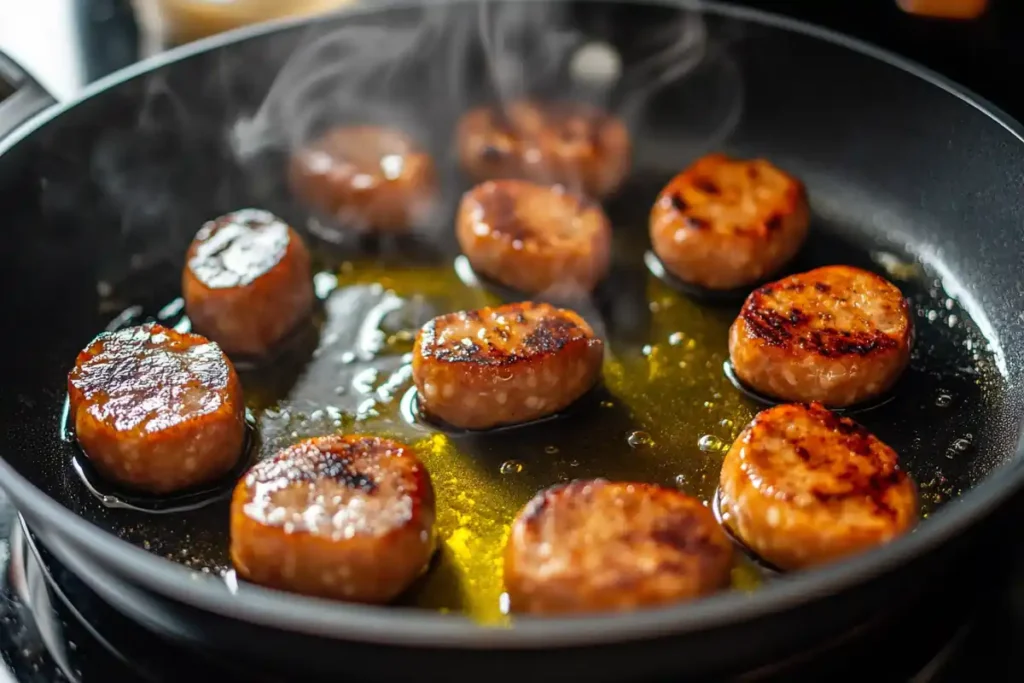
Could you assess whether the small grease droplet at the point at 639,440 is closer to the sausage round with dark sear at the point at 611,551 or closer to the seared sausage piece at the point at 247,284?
the sausage round with dark sear at the point at 611,551

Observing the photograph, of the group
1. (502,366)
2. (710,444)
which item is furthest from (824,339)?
(502,366)

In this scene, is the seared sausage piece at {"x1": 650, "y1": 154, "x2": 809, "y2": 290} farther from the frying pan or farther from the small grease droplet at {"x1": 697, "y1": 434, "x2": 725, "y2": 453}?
the small grease droplet at {"x1": 697, "y1": 434, "x2": 725, "y2": 453}

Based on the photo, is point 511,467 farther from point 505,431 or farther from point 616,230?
point 616,230

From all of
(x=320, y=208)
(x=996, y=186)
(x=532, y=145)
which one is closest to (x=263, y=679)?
(x=320, y=208)

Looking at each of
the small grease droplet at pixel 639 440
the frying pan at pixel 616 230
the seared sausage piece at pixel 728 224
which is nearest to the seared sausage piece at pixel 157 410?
the frying pan at pixel 616 230

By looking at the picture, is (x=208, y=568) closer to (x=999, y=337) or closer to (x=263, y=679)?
(x=263, y=679)

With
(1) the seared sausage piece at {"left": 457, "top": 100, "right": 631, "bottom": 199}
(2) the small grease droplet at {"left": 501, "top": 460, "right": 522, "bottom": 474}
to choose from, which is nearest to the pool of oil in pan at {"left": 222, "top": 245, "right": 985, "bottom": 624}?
(2) the small grease droplet at {"left": 501, "top": 460, "right": 522, "bottom": 474}
